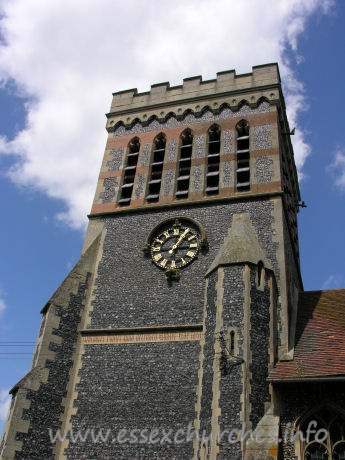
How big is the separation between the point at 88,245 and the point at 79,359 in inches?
165

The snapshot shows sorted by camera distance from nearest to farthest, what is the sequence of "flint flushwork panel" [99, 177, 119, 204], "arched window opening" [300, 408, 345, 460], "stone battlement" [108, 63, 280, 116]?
"arched window opening" [300, 408, 345, 460] < "flint flushwork panel" [99, 177, 119, 204] < "stone battlement" [108, 63, 280, 116]

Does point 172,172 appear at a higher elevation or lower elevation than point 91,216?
higher

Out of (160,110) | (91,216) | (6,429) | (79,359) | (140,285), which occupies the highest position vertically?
(160,110)

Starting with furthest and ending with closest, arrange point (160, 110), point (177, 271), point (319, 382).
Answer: point (160, 110), point (177, 271), point (319, 382)

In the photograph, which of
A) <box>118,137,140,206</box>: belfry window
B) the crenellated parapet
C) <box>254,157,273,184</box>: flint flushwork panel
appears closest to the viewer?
<box>254,157,273,184</box>: flint flushwork panel

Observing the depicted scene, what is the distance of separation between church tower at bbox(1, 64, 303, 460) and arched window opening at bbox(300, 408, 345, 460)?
→ 0.79 m

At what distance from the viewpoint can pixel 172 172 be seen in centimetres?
1888

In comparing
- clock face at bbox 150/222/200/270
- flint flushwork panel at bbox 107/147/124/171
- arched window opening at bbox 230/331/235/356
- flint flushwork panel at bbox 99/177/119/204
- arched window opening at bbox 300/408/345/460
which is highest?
flint flushwork panel at bbox 107/147/124/171

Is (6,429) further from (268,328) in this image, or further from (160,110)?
(160,110)

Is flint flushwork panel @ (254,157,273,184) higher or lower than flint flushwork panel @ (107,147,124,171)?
lower

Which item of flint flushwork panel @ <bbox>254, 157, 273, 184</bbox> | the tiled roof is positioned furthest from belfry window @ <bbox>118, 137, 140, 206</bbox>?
the tiled roof

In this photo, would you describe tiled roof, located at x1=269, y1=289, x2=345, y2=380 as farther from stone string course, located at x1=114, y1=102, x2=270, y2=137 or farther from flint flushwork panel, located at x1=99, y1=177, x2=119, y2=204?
flint flushwork panel, located at x1=99, y1=177, x2=119, y2=204

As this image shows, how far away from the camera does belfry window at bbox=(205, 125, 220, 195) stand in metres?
18.1

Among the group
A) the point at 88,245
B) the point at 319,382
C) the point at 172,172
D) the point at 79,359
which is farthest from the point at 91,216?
the point at 319,382
